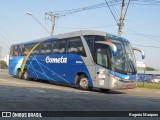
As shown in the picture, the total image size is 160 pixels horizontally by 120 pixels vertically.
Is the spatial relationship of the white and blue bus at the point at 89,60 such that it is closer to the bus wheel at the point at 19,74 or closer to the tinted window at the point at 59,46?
the tinted window at the point at 59,46

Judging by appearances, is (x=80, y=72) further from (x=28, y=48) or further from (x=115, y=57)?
(x=28, y=48)

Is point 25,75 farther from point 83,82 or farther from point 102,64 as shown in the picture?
point 102,64

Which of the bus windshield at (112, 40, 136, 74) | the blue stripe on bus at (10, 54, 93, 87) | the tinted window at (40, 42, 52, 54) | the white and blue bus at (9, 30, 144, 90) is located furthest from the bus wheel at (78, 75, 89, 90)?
the tinted window at (40, 42, 52, 54)

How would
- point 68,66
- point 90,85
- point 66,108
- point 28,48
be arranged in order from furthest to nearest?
1. point 28,48
2. point 68,66
3. point 90,85
4. point 66,108

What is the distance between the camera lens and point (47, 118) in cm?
740

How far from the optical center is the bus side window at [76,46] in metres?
18.7

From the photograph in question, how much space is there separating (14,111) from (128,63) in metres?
10.9

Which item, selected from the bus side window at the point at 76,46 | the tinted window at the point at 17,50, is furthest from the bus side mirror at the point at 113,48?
the tinted window at the point at 17,50

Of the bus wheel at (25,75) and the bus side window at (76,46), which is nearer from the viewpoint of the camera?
the bus side window at (76,46)

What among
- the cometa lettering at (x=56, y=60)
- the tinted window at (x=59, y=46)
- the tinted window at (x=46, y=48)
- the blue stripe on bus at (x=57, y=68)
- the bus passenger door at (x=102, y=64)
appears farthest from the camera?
the tinted window at (x=46, y=48)

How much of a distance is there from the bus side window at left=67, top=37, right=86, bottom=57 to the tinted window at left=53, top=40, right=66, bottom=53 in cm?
69

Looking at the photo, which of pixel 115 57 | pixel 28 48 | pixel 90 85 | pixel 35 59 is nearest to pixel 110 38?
pixel 115 57

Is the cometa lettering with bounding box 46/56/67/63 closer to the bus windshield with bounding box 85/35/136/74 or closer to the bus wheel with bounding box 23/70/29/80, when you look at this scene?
the bus windshield with bounding box 85/35/136/74

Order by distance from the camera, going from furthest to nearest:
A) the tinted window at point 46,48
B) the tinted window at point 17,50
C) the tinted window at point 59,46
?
the tinted window at point 17,50 < the tinted window at point 46,48 < the tinted window at point 59,46
